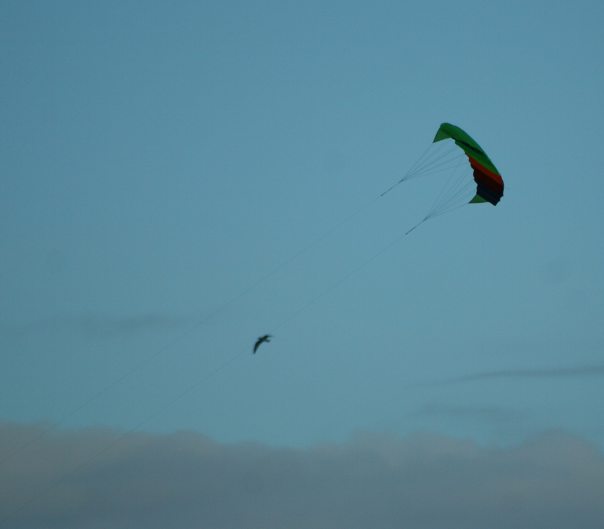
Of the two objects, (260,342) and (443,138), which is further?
(443,138)

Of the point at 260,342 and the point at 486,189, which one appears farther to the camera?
the point at 486,189

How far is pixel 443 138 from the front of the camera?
1815 inches

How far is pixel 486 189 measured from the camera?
4684 centimetres

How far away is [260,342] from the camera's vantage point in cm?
4072

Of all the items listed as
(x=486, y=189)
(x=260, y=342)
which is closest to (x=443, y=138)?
(x=486, y=189)

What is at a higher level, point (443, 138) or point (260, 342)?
point (443, 138)

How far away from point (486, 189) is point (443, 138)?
9.63 feet

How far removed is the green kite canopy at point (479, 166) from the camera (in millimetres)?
46500

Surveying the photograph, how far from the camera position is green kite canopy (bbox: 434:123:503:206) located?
153ft

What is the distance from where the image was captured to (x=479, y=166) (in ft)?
154

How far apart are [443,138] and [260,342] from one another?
12296 millimetres

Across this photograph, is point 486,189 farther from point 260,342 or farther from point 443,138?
point 260,342

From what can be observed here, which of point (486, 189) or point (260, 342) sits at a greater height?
point (486, 189)
